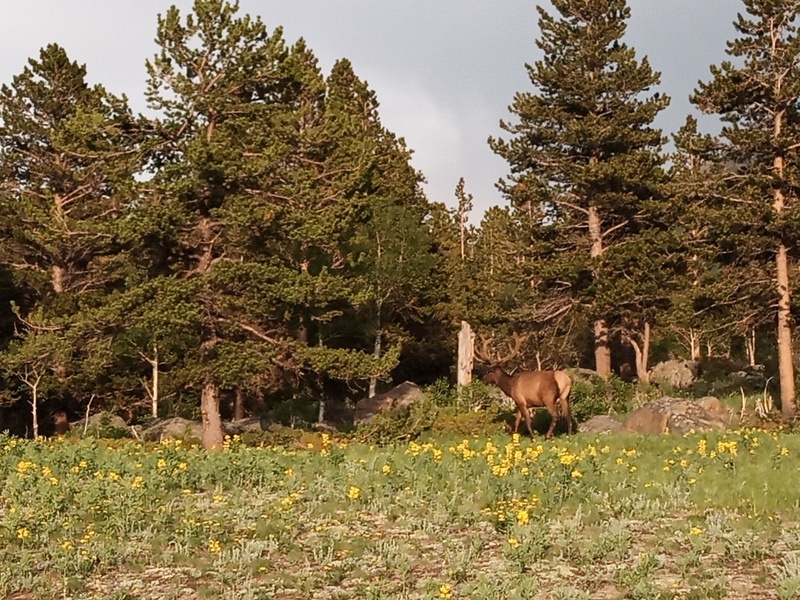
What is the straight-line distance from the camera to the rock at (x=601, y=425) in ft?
70.9

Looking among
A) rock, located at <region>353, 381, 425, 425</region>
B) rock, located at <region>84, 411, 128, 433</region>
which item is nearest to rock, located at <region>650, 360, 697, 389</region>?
rock, located at <region>353, 381, 425, 425</region>

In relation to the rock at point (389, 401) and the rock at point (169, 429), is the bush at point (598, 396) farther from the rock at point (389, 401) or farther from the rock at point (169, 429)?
the rock at point (169, 429)

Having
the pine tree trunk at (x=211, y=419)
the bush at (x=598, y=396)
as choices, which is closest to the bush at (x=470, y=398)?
the bush at (x=598, y=396)

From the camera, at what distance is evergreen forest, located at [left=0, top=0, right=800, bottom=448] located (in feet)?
66.9

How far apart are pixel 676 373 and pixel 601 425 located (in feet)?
57.2

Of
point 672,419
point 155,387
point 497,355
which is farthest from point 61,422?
point 672,419

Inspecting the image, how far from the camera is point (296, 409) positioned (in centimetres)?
3538

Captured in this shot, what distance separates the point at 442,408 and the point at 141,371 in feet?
51.5

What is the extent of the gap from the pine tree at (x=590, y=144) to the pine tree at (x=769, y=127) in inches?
287

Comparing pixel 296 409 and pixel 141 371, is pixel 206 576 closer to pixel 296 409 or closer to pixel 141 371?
pixel 296 409

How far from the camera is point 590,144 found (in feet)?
117

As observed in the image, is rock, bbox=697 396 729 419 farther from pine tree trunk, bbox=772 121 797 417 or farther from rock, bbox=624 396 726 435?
pine tree trunk, bbox=772 121 797 417

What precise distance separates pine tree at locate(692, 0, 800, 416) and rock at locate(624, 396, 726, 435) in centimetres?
515

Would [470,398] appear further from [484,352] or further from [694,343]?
[694,343]
